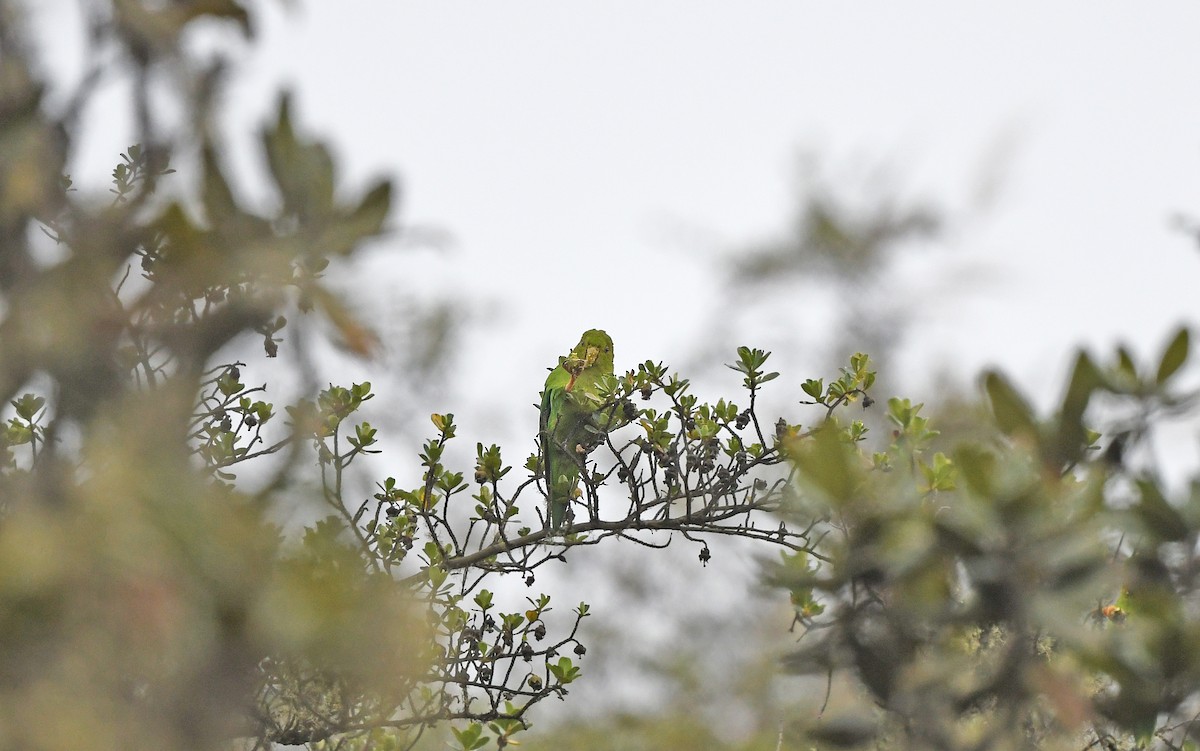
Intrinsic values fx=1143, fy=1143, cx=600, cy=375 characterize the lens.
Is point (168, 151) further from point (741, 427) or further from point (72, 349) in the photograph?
point (741, 427)

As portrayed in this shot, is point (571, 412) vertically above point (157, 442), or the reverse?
point (571, 412)

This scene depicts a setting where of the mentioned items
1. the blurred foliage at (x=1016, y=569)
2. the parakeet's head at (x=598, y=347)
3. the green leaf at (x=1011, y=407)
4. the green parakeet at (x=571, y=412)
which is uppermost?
the parakeet's head at (x=598, y=347)

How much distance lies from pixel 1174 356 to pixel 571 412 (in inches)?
91.0

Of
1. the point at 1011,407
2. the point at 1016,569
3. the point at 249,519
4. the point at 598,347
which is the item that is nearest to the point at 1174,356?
the point at 1011,407

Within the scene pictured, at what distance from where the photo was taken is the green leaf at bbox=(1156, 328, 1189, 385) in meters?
1.45

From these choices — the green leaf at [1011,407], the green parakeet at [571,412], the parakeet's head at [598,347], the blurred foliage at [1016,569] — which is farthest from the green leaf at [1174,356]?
the parakeet's head at [598,347]

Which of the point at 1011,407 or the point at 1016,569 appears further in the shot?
the point at 1011,407

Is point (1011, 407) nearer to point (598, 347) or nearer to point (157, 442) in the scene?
point (157, 442)

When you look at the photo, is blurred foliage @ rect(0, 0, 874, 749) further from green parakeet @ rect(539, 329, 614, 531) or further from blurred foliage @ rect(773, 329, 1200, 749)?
green parakeet @ rect(539, 329, 614, 531)

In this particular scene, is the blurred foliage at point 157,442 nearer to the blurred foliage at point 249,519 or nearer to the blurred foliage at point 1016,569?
the blurred foliage at point 249,519

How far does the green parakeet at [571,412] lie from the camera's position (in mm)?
3344

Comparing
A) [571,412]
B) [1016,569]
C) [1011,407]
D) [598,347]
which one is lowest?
[1016,569]

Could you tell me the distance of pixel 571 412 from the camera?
11.8ft

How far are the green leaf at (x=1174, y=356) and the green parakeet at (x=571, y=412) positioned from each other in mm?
1901
